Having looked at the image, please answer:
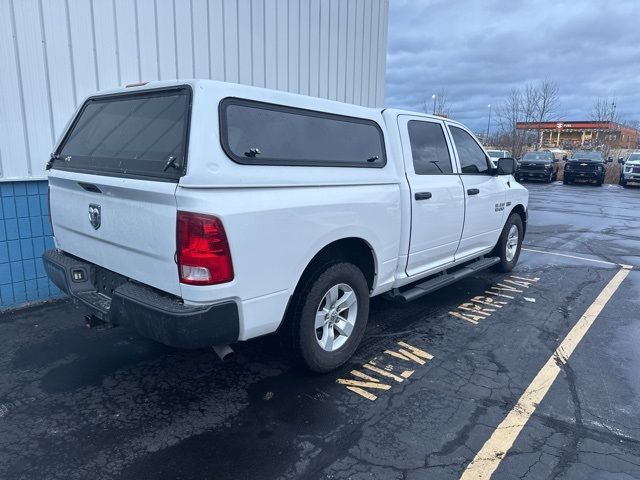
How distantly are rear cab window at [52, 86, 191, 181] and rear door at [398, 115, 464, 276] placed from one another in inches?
81.0

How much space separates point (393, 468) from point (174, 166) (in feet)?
6.84

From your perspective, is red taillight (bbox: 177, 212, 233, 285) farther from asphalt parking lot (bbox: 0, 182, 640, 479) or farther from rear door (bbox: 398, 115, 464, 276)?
rear door (bbox: 398, 115, 464, 276)

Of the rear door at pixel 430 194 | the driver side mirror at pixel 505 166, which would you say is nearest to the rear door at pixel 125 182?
the rear door at pixel 430 194

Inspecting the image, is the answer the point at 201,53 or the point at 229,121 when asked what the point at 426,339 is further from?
the point at 201,53

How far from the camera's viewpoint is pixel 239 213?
2.67 meters

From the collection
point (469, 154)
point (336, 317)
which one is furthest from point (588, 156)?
point (336, 317)

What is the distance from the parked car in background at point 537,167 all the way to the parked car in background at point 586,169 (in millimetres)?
924

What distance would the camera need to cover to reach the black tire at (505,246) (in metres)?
6.18

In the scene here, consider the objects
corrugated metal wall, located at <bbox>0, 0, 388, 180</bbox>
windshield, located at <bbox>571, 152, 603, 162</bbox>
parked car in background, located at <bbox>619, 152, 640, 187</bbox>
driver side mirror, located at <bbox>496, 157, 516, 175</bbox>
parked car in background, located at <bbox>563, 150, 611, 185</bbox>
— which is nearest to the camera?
corrugated metal wall, located at <bbox>0, 0, 388, 180</bbox>

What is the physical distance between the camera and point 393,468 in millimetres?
2641

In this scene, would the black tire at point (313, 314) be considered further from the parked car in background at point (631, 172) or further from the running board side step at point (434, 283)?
the parked car in background at point (631, 172)

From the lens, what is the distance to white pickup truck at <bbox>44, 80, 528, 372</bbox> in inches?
105

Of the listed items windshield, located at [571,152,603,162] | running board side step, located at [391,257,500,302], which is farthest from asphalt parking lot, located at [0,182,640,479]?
windshield, located at [571,152,603,162]

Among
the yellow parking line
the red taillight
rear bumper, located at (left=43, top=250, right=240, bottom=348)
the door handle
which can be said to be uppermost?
the door handle
